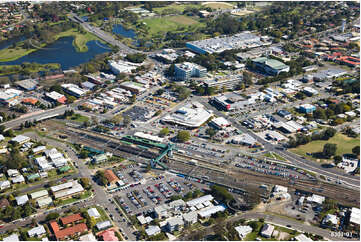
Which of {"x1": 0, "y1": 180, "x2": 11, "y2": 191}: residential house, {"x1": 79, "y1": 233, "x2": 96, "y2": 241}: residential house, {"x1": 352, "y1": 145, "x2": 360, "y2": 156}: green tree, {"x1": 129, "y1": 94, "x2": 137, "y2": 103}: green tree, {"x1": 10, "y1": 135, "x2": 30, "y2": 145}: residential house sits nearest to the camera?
{"x1": 79, "y1": 233, "x2": 96, "y2": 241}: residential house

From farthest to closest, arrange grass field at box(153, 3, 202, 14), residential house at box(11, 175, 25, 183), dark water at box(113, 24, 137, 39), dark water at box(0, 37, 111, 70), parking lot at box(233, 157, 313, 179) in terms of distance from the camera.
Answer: grass field at box(153, 3, 202, 14) → dark water at box(113, 24, 137, 39) → dark water at box(0, 37, 111, 70) → parking lot at box(233, 157, 313, 179) → residential house at box(11, 175, 25, 183)

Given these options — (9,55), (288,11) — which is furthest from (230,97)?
(288,11)

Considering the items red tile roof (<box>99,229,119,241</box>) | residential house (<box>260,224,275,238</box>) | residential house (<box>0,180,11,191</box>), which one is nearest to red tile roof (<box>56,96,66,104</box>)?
residential house (<box>0,180,11,191</box>)

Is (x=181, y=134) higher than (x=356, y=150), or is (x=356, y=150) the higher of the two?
(x=181, y=134)

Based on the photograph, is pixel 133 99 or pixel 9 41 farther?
pixel 9 41

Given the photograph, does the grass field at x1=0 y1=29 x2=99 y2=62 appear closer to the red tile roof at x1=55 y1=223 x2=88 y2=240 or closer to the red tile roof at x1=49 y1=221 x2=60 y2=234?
the red tile roof at x1=49 y1=221 x2=60 y2=234

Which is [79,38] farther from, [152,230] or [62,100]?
A: [152,230]

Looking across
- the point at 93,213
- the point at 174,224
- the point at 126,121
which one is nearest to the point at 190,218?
the point at 174,224

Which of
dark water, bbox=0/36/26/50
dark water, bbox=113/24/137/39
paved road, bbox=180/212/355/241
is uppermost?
dark water, bbox=113/24/137/39
